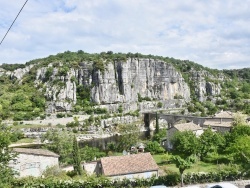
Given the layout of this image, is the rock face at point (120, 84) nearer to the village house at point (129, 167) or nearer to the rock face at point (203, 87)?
the rock face at point (203, 87)

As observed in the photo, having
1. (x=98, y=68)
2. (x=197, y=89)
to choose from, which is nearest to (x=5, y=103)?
(x=98, y=68)

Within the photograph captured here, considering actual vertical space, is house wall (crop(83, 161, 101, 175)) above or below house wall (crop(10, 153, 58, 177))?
below

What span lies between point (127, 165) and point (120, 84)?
91334mm

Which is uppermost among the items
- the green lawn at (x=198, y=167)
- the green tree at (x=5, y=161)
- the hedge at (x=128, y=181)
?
the green tree at (x=5, y=161)

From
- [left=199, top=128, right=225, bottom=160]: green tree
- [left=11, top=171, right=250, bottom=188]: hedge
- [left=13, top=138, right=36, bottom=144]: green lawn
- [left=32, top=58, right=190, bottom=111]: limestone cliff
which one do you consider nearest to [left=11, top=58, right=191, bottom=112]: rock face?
[left=32, top=58, right=190, bottom=111]: limestone cliff

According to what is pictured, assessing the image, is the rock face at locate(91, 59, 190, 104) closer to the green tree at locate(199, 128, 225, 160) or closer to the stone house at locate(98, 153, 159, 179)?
the green tree at locate(199, 128, 225, 160)

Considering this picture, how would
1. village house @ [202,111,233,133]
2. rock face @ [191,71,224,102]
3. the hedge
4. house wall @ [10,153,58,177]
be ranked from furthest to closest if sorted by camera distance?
rock face @ [191,71,224,102] → village house @ [202,111,233,133] → house wall @ [10,153,58,177] → the hedge

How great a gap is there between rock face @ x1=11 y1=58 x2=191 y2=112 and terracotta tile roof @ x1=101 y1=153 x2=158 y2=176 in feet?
248

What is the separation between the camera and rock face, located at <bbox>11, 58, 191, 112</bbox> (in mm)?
110562

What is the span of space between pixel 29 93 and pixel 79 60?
2657 centimetres

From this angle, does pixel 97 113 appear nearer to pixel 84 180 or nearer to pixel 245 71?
pixel 84 180

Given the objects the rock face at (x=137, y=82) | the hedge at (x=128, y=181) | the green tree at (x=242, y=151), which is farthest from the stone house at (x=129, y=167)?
the rock face at (x=137, y=82)

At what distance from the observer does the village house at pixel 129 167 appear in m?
27.6

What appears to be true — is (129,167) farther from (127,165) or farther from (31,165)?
(31,165)
